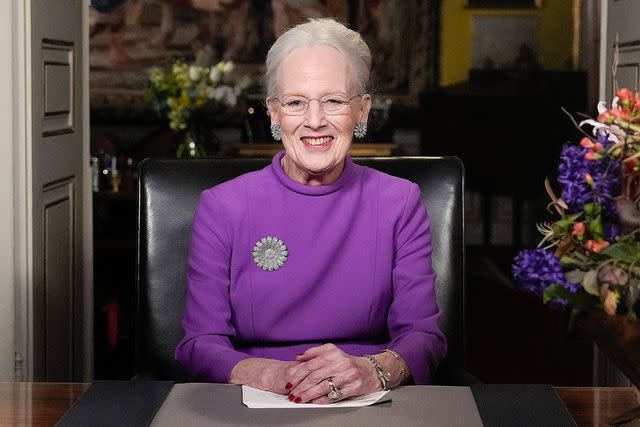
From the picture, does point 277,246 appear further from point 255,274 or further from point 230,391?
point 230,391

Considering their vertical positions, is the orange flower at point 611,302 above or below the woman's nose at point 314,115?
below

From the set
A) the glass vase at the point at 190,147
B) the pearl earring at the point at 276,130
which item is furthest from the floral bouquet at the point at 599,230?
the glass vase at the point at 190,147

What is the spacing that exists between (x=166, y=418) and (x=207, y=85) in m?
3.79

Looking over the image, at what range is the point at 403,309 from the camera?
2234mm

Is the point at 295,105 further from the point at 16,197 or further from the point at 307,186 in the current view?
the point at 16,197

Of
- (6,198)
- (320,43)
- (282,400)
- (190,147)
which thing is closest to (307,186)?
(320,43)

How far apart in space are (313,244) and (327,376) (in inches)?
20.6

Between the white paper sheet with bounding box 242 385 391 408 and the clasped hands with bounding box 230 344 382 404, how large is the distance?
3 centimetres

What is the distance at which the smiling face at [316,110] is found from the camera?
2199mm

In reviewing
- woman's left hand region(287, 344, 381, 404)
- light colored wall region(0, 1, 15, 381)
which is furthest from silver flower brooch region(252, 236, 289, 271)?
light colored wall region(0, 1, 15, 381)

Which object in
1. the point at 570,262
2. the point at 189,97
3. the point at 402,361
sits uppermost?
the point at 189,97

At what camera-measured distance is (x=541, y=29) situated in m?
9.03

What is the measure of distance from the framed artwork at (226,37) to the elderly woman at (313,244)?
20.9 ft

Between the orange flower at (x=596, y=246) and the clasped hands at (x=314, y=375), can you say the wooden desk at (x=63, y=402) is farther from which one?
the orange flower at (x=596, y=246)
